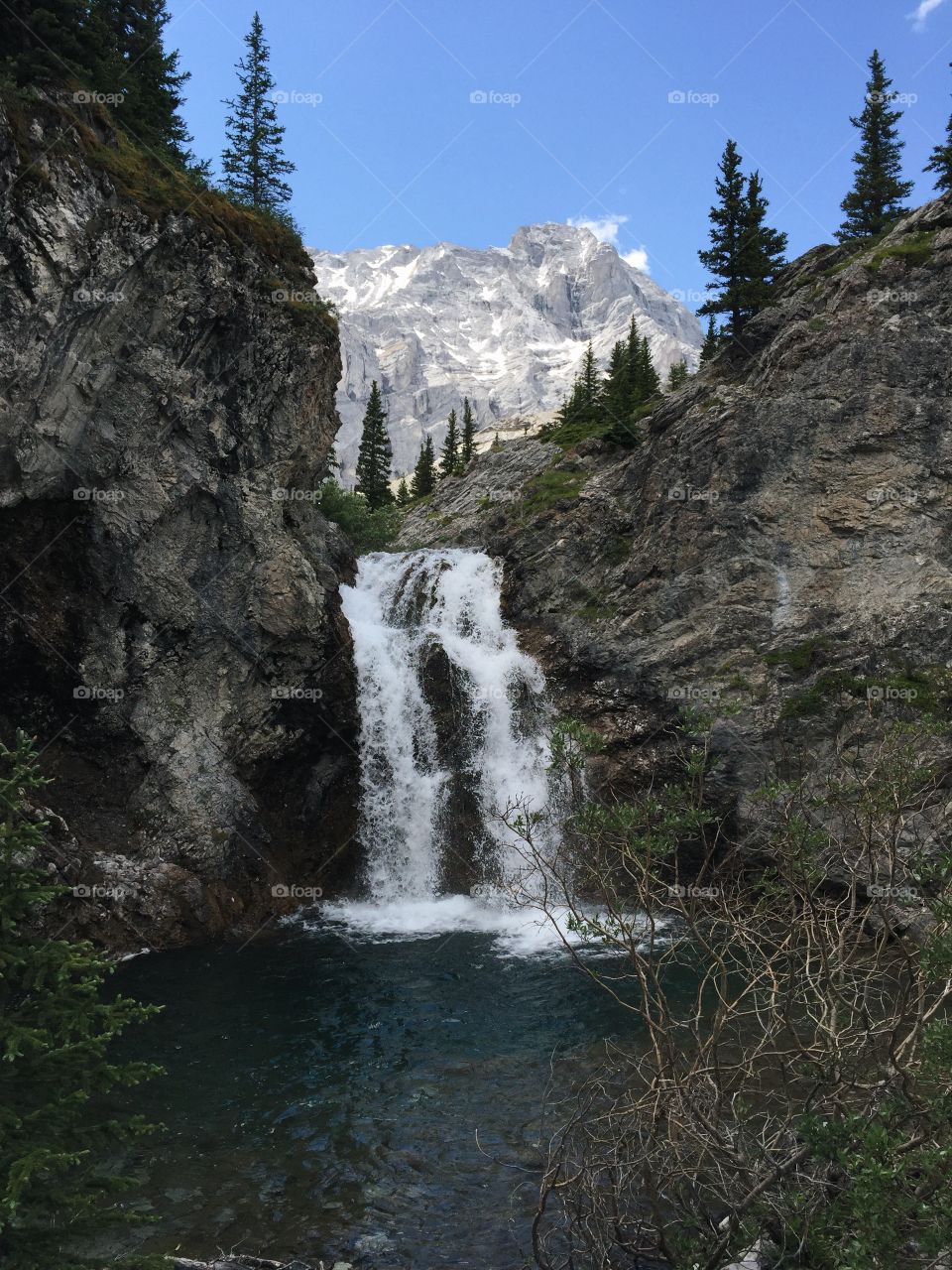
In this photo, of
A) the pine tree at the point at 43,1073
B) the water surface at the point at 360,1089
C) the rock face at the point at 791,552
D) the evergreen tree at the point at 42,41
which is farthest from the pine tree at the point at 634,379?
the pine tree at the point at 43,1073

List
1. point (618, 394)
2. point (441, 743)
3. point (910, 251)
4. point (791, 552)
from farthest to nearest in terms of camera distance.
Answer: point (618, 394) < point (910, 251) < point (441, 743) < point (791, 552)

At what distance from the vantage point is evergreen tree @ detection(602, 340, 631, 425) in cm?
5331

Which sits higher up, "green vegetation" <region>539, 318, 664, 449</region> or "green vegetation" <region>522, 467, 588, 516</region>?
"green vegetation" <region>539, 318, 664, 449</region>

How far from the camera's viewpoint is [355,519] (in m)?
48.9

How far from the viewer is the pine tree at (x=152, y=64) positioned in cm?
3077

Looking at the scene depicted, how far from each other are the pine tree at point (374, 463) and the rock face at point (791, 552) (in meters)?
42.4

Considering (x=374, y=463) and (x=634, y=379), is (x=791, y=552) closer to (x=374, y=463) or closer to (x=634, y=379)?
(x=634, y=379)

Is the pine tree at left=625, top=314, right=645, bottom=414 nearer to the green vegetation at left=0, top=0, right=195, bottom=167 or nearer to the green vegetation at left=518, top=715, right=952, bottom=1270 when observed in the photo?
the green vegetation at left=0, top=0, right=195, bottom=167

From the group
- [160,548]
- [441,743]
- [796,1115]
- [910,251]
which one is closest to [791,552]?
[910,251]

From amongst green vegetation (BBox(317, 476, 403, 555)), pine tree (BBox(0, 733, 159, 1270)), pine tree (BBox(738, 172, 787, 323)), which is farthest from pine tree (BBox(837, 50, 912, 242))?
pine tree (BBox(0, 733, 159, 1270))

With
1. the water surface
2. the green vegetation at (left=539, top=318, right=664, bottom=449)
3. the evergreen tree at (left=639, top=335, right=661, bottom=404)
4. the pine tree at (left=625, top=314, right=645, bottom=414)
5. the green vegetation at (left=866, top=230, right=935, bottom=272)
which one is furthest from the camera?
the evergreen tree at (left=639, top=335, right=661, bottom=404)

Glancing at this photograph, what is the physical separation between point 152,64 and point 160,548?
21123 millimetres

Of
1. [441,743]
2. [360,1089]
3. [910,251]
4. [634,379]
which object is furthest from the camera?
[634,379]

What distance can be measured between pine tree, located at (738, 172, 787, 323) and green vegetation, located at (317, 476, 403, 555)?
24560 mm
